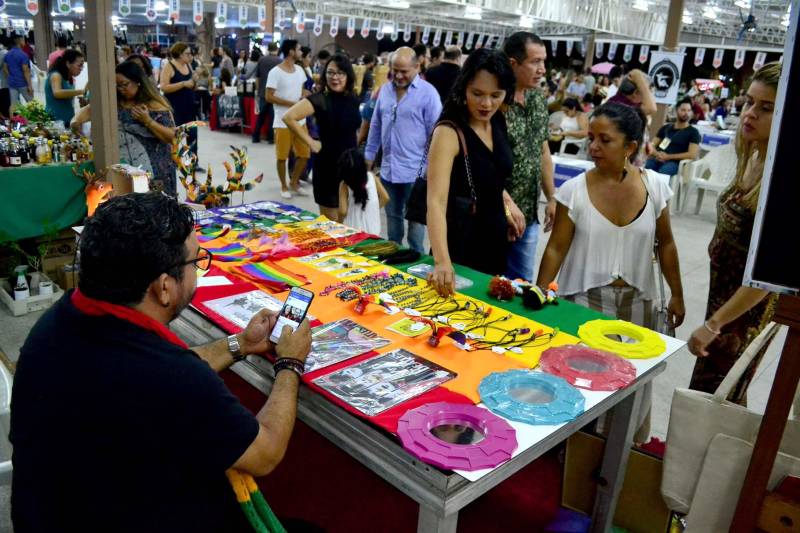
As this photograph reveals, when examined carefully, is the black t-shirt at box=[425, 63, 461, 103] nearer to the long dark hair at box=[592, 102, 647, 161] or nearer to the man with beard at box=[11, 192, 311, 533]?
the long dark hair at box=[592, 102, 647, 161]

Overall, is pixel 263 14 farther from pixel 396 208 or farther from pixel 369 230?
pixel 369 230

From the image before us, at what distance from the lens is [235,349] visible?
1.59 metres

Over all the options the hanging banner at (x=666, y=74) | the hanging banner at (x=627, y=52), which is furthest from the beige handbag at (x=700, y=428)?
the hanging banner at (x=627, y=52)

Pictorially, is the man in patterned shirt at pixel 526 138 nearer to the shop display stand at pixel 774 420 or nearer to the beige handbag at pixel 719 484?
the beige handbag at pixel 719 484

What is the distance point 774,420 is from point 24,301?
3.62 metres

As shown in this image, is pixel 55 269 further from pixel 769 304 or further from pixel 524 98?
pixel 769 304

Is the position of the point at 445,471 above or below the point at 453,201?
below

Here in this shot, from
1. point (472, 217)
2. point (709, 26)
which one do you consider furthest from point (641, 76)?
point (709, 26)

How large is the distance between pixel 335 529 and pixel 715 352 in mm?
1388

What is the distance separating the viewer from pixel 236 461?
111cm

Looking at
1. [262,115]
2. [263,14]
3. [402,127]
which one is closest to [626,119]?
[402,127]

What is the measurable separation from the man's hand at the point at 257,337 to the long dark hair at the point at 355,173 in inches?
64.9

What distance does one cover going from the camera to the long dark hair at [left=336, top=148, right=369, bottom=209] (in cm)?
313

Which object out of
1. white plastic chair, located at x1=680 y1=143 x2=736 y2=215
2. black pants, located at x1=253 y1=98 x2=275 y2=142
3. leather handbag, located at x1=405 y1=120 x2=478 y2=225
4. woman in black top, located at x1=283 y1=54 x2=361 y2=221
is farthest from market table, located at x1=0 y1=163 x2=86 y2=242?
white plastic chair, located at x1=680 y1=143 x2=736 y2=215
